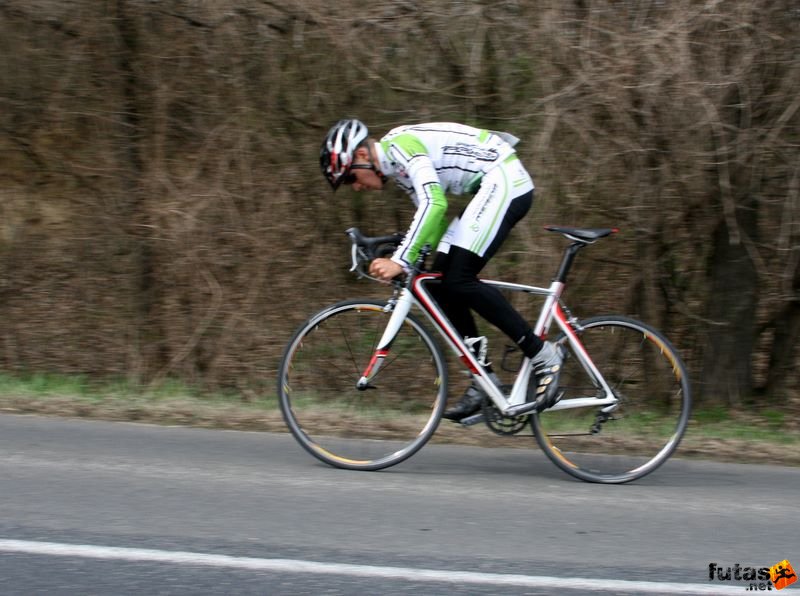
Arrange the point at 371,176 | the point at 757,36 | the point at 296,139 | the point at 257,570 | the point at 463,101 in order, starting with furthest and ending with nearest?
the point at 296,139 → the point at 463,101 → the point at 757,36 → the point at 371,176 → the point at 257,570

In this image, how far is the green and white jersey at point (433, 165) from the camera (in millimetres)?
5180

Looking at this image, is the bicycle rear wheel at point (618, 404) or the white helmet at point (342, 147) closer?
the white helmet at point (342, 147)

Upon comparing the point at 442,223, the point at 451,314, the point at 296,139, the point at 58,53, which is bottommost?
the point at 451,314

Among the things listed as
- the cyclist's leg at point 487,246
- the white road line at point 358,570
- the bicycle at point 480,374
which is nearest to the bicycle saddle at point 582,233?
the bicycle at point 480,374

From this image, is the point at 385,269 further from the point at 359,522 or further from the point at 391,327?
the point at 359,522

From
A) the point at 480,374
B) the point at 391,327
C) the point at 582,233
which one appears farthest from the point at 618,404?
the point at 391,327

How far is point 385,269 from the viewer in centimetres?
525

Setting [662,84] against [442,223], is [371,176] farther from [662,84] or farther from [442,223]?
[662,84]

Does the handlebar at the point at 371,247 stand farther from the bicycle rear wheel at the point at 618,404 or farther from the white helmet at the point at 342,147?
the bicycle rear wheel at the point at 618,404

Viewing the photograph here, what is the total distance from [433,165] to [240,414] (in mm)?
2687

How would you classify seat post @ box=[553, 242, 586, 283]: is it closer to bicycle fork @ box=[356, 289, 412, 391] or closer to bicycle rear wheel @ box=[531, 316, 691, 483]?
bicycle rear wheel @ box=[531, 316, 691, 483]

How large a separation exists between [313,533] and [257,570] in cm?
50

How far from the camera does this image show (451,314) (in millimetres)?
5629

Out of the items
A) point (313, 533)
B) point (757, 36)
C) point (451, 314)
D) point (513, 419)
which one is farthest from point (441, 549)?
point (757, 36)
